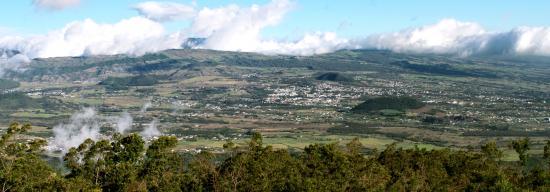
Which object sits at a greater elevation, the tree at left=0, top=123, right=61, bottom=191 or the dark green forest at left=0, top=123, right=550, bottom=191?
the tree at left=0, top=123, right=61, bottom=191

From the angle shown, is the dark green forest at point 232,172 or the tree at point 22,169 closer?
the tree at point 22,169

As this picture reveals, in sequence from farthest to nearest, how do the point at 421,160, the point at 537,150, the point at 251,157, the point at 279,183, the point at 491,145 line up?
the point at 537,150
the point at 491,145
the point at 421,160
the point at 251,157
the point at 279,183

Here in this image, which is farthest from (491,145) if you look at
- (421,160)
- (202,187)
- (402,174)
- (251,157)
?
(202,187)

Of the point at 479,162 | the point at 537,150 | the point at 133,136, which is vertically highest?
the point at 133,136

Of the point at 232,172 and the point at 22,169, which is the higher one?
the point at 22,169

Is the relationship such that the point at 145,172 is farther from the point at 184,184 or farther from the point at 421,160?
the point at 421,160

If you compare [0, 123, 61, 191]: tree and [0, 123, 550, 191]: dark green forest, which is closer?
[0, 123, 61, 191]: tree

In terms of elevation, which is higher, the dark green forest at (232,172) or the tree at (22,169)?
the tree at (22,169)

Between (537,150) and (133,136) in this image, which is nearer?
(133,136)
